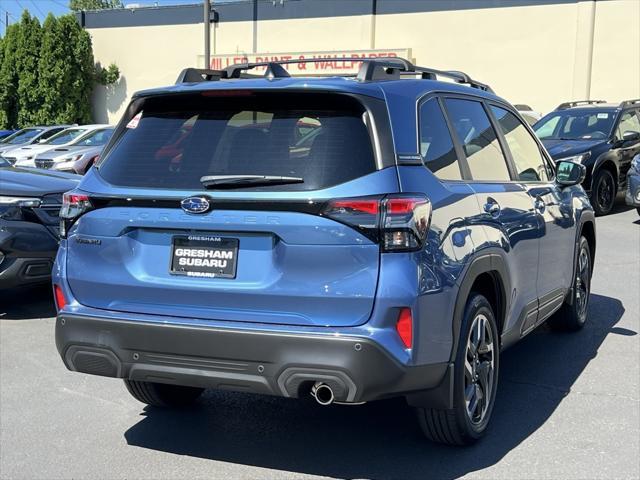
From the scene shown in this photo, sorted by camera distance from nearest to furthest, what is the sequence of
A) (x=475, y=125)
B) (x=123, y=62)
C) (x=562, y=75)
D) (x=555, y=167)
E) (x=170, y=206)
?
(x=170, y=206) < (x=475, y=125) < (x=555, y=167) < (x=562, y=75) < (x=123, y=62)

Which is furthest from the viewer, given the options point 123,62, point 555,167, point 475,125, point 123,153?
point 123,62

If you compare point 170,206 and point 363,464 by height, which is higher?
point 170,206

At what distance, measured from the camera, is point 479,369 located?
4184 mm

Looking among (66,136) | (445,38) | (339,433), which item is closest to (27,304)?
(339,433)

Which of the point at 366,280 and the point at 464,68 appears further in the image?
the point at 464,68

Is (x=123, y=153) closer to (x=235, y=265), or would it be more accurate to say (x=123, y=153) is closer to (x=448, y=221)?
(x=235, y=265)

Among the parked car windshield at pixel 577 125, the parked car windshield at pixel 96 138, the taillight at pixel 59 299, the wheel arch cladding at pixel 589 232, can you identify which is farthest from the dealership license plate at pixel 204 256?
the parked car windshield at pixel 96 138

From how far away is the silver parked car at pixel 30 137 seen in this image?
2186 centimetres

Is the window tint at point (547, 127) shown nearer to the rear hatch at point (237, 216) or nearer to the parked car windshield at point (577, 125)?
the parked car windshield at point (577, 125)

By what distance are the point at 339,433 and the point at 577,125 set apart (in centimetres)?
1113

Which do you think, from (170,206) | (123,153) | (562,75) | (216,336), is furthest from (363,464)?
(562,75)

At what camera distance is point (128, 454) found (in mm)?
4129

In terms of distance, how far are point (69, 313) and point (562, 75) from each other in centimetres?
2481

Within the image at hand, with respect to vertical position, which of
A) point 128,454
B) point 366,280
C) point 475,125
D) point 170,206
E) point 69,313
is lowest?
point 128,454
